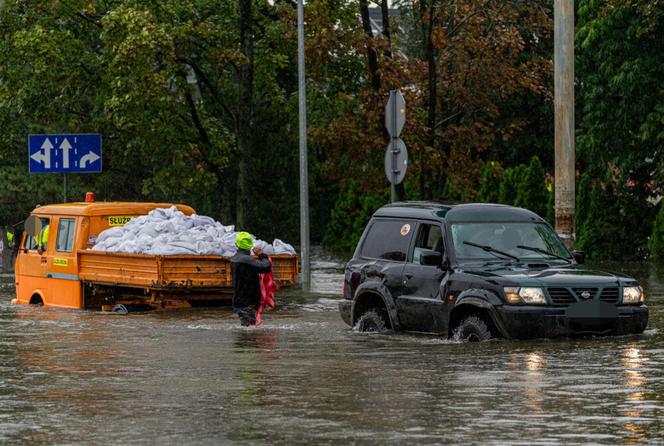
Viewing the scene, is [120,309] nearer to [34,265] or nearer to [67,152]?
[34,265]

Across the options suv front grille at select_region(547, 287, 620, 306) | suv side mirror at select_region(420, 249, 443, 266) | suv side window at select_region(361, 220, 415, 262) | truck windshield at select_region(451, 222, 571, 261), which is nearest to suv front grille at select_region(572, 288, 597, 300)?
suv front grille at select_region(547, 287, 620, 306)

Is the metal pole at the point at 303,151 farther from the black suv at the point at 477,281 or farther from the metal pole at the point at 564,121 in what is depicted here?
the black suv at the point at 477,281

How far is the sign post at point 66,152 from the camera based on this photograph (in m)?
30.2

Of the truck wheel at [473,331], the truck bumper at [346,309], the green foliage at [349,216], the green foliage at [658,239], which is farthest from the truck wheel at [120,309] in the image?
the green foliage at [349,216]

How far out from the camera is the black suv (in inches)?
631

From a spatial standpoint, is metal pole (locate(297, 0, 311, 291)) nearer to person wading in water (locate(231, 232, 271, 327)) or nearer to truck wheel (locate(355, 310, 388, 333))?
person wading in water (locate(231, 232, 271, 327))

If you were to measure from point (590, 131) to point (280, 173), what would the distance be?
37.6ft

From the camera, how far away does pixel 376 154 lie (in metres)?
33.0

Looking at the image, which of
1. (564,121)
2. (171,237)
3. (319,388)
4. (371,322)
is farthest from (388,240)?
(171,237)

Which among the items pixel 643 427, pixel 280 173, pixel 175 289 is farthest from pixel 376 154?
pixel 643 427

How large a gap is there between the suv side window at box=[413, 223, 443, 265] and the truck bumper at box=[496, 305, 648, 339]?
166 cm

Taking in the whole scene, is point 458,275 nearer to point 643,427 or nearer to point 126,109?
point 643,427

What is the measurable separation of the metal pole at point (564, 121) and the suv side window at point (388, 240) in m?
2.75

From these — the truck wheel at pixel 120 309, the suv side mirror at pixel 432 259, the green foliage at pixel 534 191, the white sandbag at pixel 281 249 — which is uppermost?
the green foliage at pixel 534 191
